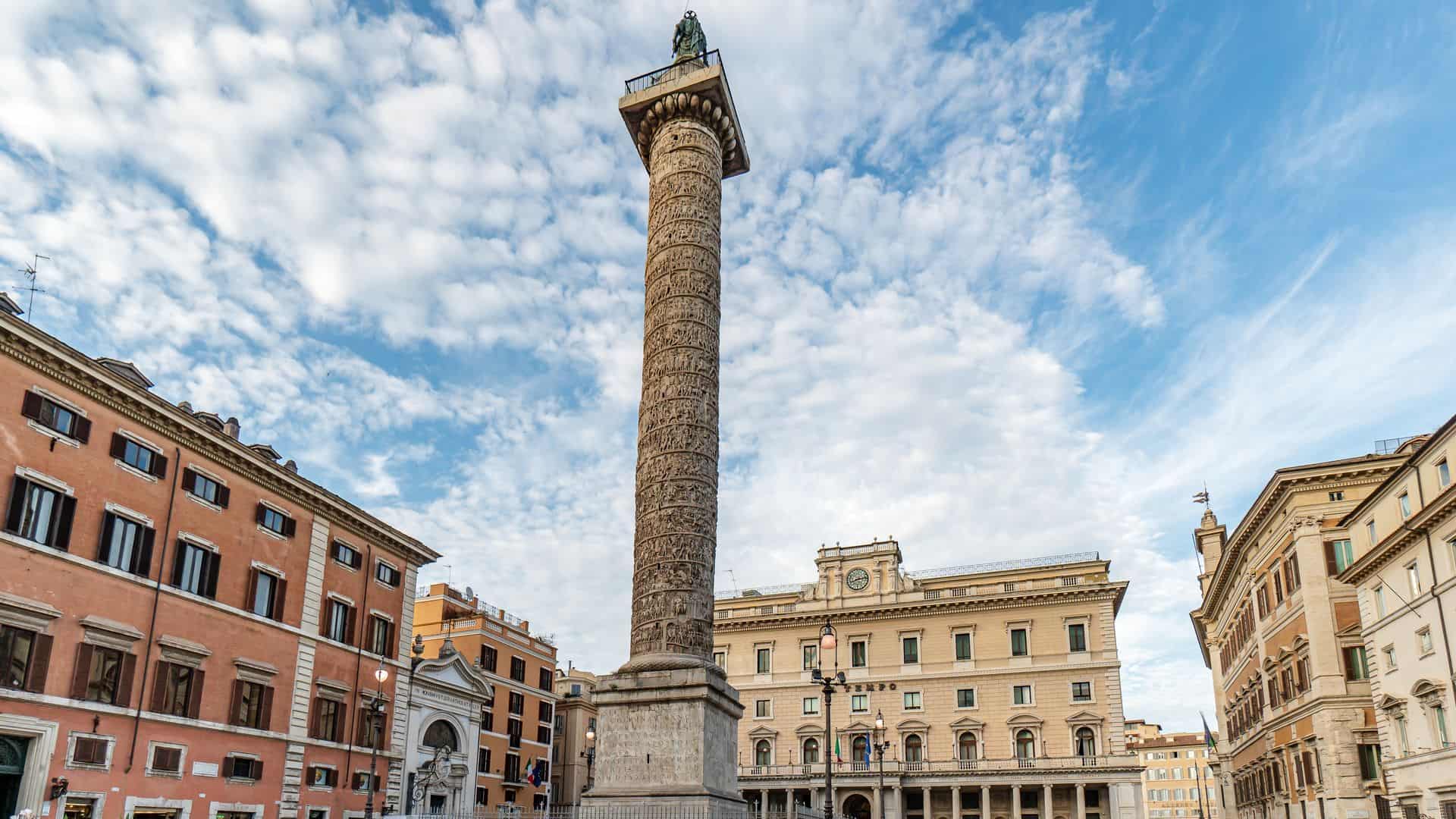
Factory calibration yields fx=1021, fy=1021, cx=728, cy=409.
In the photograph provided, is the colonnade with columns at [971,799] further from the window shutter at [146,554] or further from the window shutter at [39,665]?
the window shutter at [39,665]

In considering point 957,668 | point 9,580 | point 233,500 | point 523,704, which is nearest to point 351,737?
point 233,500

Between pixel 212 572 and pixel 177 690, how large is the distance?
104 inches

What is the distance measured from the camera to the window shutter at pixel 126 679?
19.8m

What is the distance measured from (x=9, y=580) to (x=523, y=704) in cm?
2353

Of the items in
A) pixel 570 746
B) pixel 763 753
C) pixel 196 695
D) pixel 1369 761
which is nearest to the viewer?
pixel 196 695

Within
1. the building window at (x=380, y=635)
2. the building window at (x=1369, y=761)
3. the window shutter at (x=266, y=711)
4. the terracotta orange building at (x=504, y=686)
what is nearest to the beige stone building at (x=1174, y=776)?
the terracotta orange building at (x=504, y=686)

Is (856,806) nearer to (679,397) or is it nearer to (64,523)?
(679,397)

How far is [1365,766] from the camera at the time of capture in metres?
25.6

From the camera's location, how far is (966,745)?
41719 millimetres

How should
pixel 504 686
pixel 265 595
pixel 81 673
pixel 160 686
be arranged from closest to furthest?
pixel 81 673 → pixel 160 686 → pixel 265 595 → pixel 504 686

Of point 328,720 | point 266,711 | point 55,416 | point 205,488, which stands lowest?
point 328,720

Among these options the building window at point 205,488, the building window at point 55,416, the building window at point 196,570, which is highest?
the building window at point 55,416

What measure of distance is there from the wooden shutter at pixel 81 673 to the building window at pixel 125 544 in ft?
5.58

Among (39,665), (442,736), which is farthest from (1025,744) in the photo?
(39,665)
